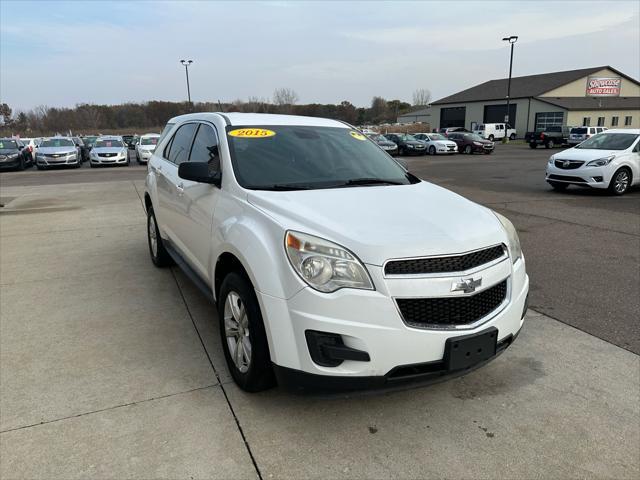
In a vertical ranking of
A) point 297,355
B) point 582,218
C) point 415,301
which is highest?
point 415,301

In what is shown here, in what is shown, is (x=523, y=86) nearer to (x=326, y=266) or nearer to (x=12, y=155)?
(x=12, y=155)

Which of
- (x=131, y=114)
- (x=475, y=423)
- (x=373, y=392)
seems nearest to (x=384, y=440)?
(x=373, y=392)

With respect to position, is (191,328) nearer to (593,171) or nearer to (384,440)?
(384,440)

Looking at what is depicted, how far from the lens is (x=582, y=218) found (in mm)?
9195

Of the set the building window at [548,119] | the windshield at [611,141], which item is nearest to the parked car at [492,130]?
the building window at [548,119]

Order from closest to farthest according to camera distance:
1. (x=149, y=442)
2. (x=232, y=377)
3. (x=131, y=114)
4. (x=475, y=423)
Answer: (x=149, y=442) < (x=475, y=423) < (x=232, y=377) < (x=131, y=114)

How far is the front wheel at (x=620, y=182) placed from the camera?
12.0 meters

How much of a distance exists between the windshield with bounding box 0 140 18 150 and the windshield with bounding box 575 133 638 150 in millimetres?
24229

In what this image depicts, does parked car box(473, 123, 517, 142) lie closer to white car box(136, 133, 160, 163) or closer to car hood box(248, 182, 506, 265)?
white car box(136, 133, 160, 163)

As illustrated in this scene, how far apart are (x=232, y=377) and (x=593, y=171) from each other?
11.7 m

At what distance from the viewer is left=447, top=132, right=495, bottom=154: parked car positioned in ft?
103

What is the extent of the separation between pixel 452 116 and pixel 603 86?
18.8m

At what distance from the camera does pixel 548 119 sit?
54969mm

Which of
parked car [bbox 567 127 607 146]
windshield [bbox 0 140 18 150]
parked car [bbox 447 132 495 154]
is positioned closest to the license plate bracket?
windshield [bbox 0 140 18 150]
